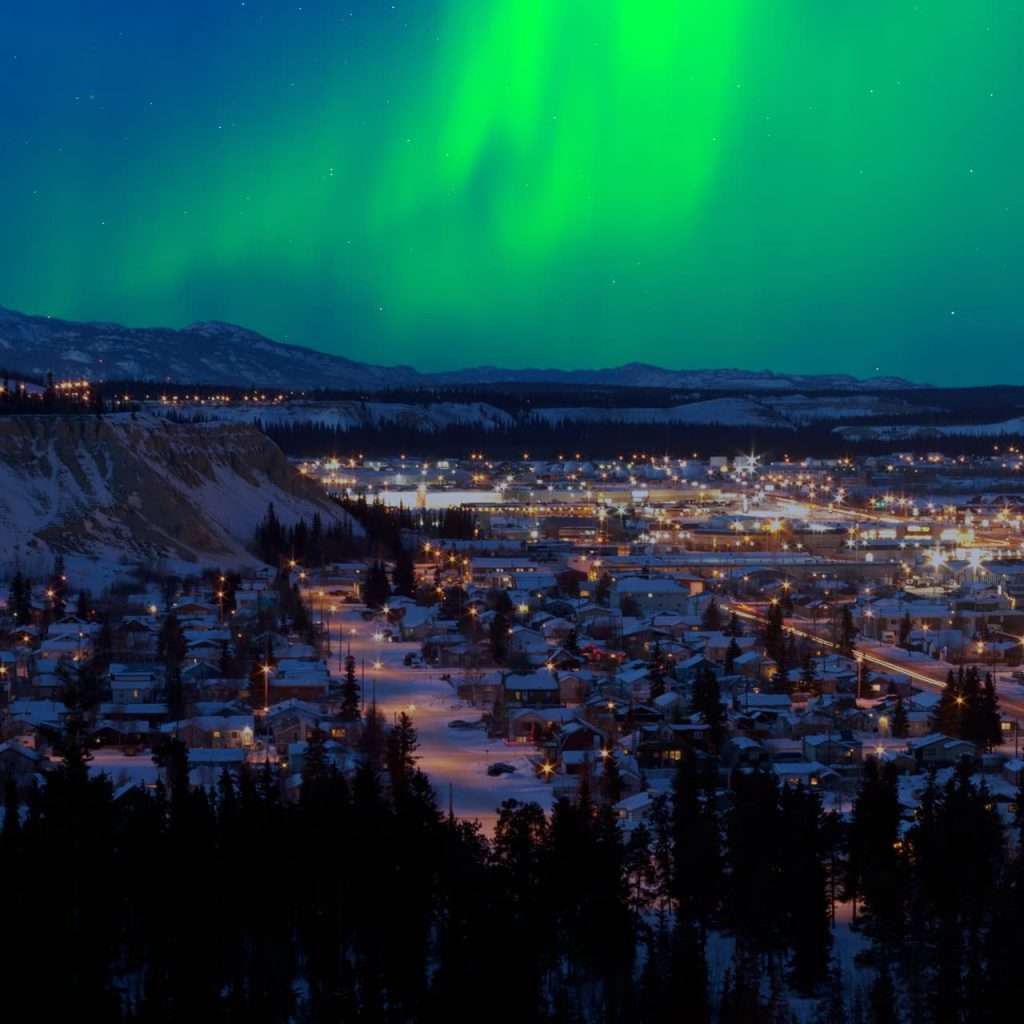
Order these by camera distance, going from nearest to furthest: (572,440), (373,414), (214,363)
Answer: (572,440), (373,414), (214,363)

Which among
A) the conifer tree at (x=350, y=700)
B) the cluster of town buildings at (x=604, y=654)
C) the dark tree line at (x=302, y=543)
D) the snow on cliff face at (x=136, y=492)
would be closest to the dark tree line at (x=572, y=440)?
the snow on cliff face at (x=136, y=492)

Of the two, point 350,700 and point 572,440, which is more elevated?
point 572,440

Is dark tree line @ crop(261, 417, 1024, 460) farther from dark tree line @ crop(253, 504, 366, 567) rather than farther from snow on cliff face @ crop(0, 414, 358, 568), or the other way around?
dark tree line @ crop(253, 504, 366, 567)

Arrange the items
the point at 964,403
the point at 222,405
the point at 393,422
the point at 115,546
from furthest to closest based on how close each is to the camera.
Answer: the point at 964,403, the point at 393,422, the point at 222,405, the point at 115,546

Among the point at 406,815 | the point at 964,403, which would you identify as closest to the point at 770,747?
the point at 406,815

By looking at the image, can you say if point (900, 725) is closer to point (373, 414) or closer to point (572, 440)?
point (572, 440)

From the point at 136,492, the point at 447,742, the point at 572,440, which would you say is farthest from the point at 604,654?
the point at 572,440

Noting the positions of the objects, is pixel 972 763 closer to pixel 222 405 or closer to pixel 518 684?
pixel 518 684
